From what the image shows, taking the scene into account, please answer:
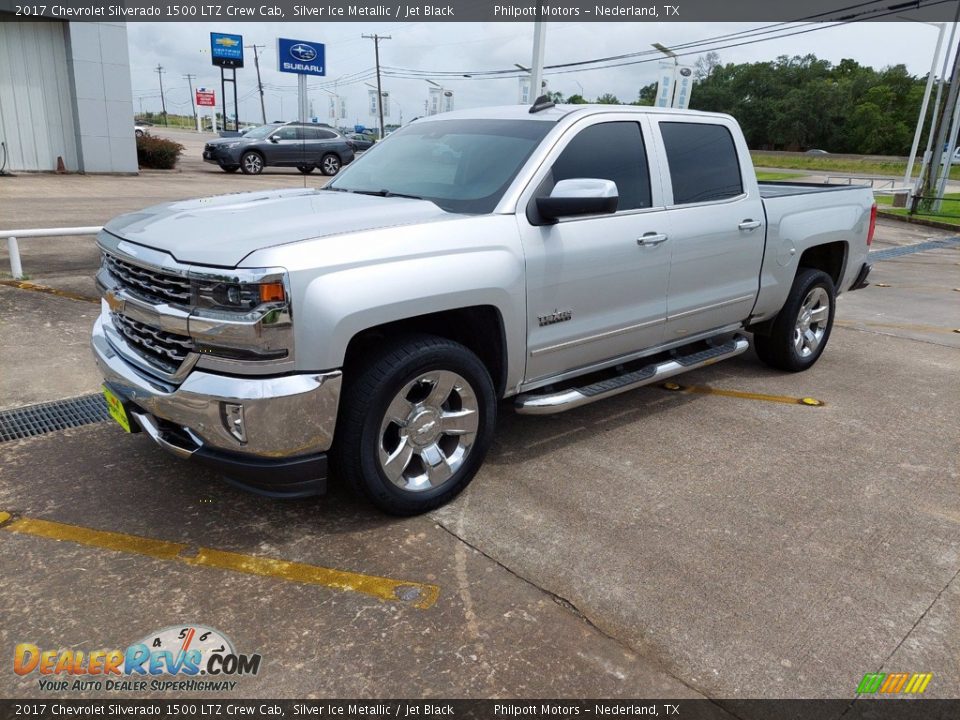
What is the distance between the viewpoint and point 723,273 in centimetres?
482

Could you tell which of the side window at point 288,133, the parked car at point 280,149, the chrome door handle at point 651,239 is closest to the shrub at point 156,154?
the parked car at point 280,149

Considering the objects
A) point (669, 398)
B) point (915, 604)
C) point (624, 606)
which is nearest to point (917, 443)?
point (669, 398)

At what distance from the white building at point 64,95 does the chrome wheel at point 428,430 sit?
20.3m

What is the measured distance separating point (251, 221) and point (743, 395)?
3.67 m

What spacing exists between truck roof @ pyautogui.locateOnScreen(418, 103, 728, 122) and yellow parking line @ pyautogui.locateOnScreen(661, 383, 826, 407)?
1926 millimetres

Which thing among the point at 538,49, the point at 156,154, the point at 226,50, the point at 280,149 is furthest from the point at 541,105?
the point at 226,50

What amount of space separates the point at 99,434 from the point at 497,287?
254cm

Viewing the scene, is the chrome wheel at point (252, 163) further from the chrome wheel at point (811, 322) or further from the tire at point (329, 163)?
the chrome wheel at point (811, 322)

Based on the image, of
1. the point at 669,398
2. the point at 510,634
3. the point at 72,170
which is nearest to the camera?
the point at 510,634

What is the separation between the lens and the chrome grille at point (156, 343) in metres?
3.04

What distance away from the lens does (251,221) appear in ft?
10.9

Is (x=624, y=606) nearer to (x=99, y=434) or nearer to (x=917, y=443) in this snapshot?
(x=917, y=443)

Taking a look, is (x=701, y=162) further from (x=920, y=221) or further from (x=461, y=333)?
(x=920, y=221)

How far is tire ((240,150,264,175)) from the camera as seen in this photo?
24266 millimetres
